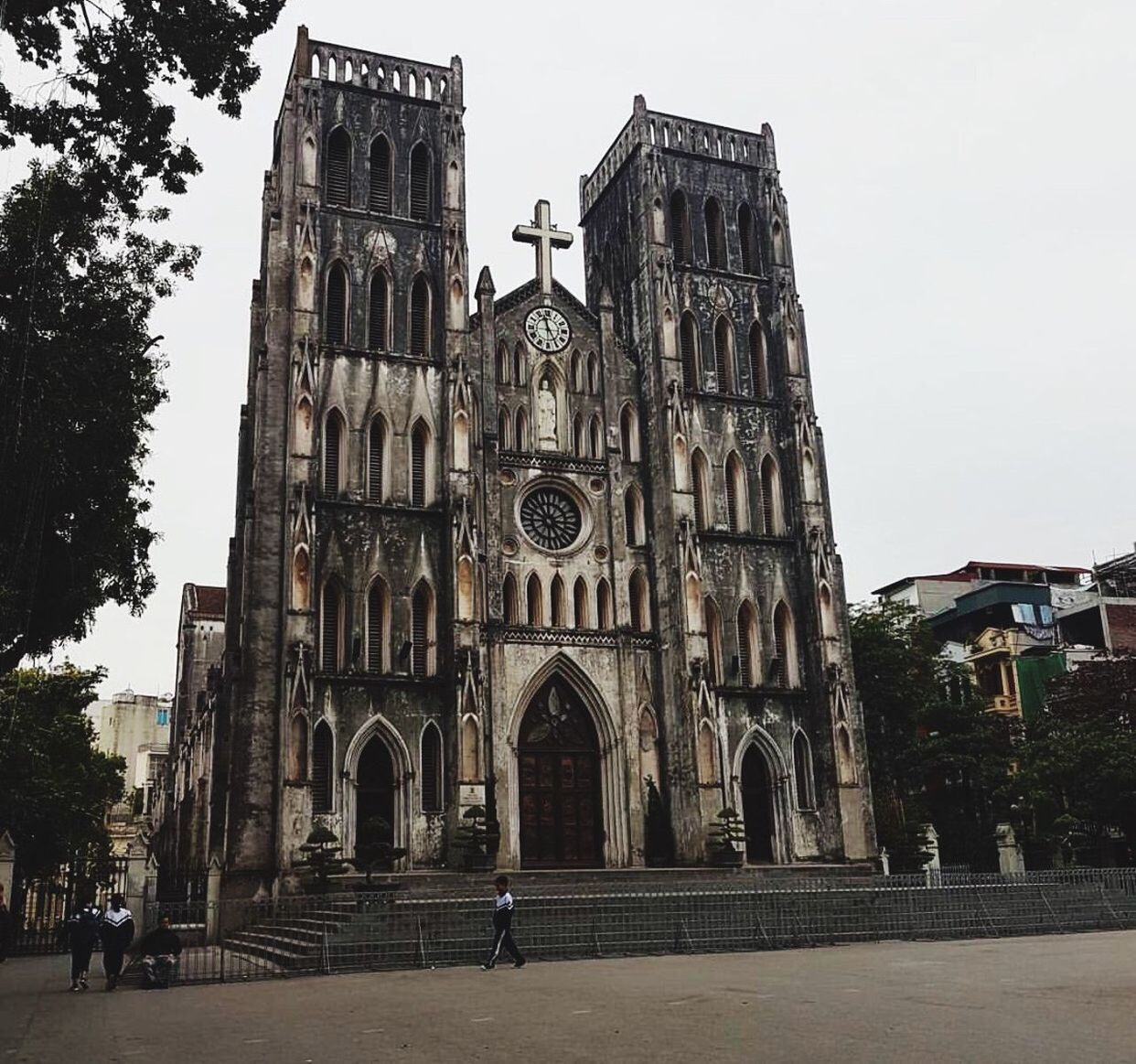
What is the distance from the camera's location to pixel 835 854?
1187 inches

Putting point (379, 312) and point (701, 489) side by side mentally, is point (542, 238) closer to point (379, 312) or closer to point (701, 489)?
point (379, 312)

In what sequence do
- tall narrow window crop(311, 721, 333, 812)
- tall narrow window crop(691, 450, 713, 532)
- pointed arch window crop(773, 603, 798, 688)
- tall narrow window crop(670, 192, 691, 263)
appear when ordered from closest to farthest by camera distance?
tall narrow window crop(311, 721, 333, 812)
pointed arch window crop(773, 603, 798, 688)
tall narrow window crop(691, 450, 713, 532)
tall narrow window crop(670, 192, 691, 263)

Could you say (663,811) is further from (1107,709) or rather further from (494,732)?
(1107,709)

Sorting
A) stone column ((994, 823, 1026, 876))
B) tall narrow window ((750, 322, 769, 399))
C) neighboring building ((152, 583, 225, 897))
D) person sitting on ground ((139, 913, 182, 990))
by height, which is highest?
tall narrow window ((750, 322, 769, 399))

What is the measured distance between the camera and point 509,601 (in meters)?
29.9

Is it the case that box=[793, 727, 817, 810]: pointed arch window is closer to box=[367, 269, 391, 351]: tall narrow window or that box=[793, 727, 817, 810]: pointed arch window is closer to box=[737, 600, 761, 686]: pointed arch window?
box=[737, 600, 761, 686]: pointed arch window

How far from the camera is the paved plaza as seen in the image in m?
8.86

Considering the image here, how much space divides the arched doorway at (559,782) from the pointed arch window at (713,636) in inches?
132

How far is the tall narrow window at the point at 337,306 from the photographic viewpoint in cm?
3023

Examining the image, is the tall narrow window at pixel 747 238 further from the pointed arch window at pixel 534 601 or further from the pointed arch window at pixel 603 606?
the pointed arch window at pixel 534 601

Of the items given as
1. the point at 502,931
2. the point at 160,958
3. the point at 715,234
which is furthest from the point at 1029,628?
the point at 160,958

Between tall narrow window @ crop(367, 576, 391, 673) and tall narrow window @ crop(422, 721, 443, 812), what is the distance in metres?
1.77

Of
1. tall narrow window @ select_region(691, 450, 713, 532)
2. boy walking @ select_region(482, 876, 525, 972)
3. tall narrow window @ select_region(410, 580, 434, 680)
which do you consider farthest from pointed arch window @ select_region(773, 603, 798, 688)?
boy walking @ select_region(482, 876, 525, 972)

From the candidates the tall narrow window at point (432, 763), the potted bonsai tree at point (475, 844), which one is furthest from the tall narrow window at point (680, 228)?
the potted bonsai tree at point (475, 844)
